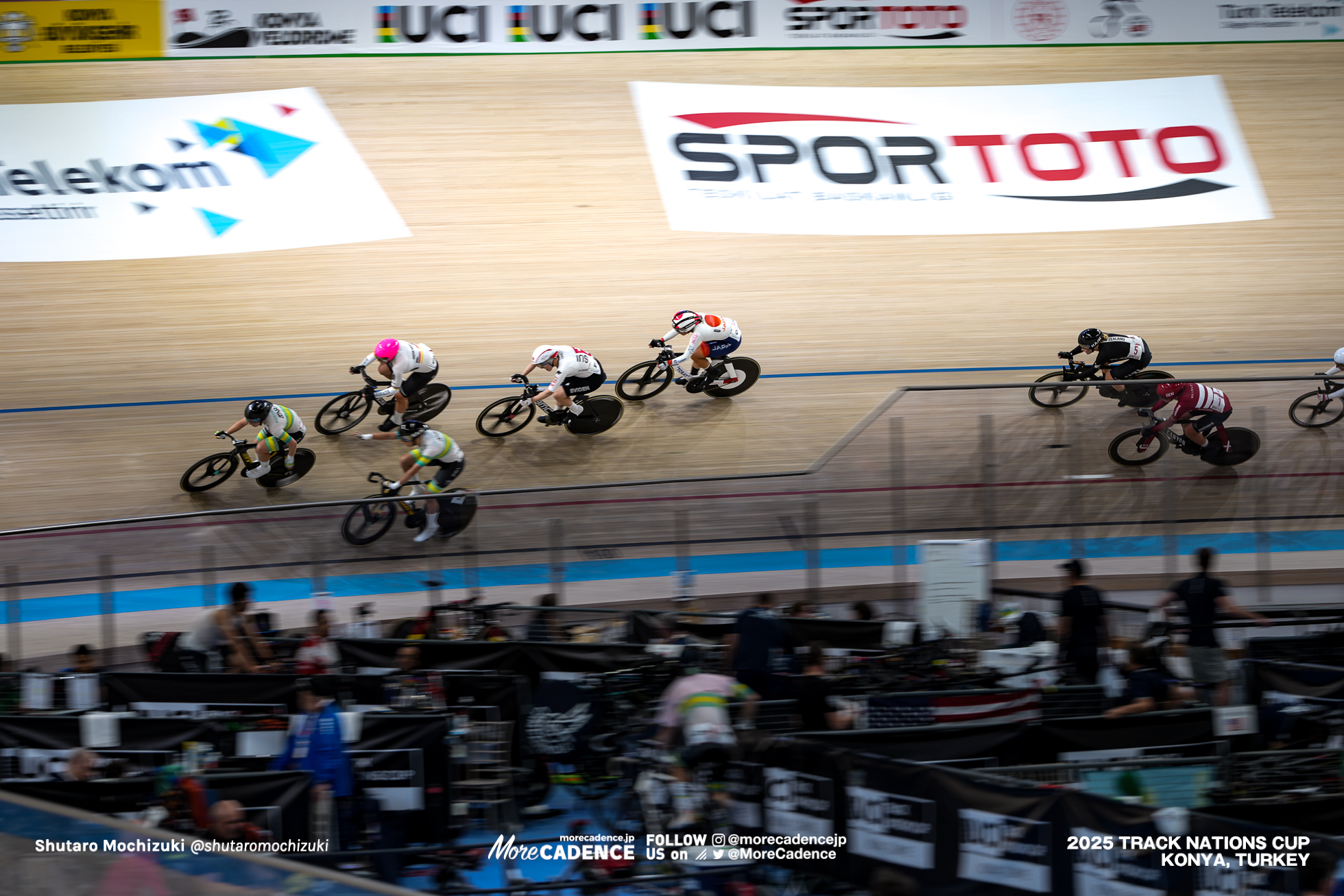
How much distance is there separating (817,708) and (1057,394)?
3.71m

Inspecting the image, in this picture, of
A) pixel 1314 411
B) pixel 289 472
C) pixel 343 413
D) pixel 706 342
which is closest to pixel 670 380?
pixel 706 342

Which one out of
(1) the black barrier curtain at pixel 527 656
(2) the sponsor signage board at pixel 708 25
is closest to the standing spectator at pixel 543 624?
(1) the black barrier curtain at pixel 527 656

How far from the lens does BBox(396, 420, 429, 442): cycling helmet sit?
1093 centimetres

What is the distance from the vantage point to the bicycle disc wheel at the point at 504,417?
438 inches

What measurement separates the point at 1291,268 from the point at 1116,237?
213 cm

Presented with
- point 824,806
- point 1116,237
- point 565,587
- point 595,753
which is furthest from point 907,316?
point 824,806

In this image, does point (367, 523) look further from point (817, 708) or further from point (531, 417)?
point (817, 708)

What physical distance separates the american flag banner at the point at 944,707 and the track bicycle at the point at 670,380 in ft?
21.0

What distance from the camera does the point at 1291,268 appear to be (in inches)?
542

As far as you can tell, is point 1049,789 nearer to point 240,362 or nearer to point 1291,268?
point 240,362

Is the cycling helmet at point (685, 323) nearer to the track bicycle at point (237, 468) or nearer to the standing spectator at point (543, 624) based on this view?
the track bicycle at point (237, 468)

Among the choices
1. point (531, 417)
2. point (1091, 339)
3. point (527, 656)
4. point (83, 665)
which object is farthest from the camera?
point (531, 417)

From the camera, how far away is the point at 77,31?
48.2 feet

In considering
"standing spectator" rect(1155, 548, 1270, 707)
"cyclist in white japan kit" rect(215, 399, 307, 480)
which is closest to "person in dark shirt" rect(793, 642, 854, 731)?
"standing spectator" rect(1155, 548, 1270, 707)
